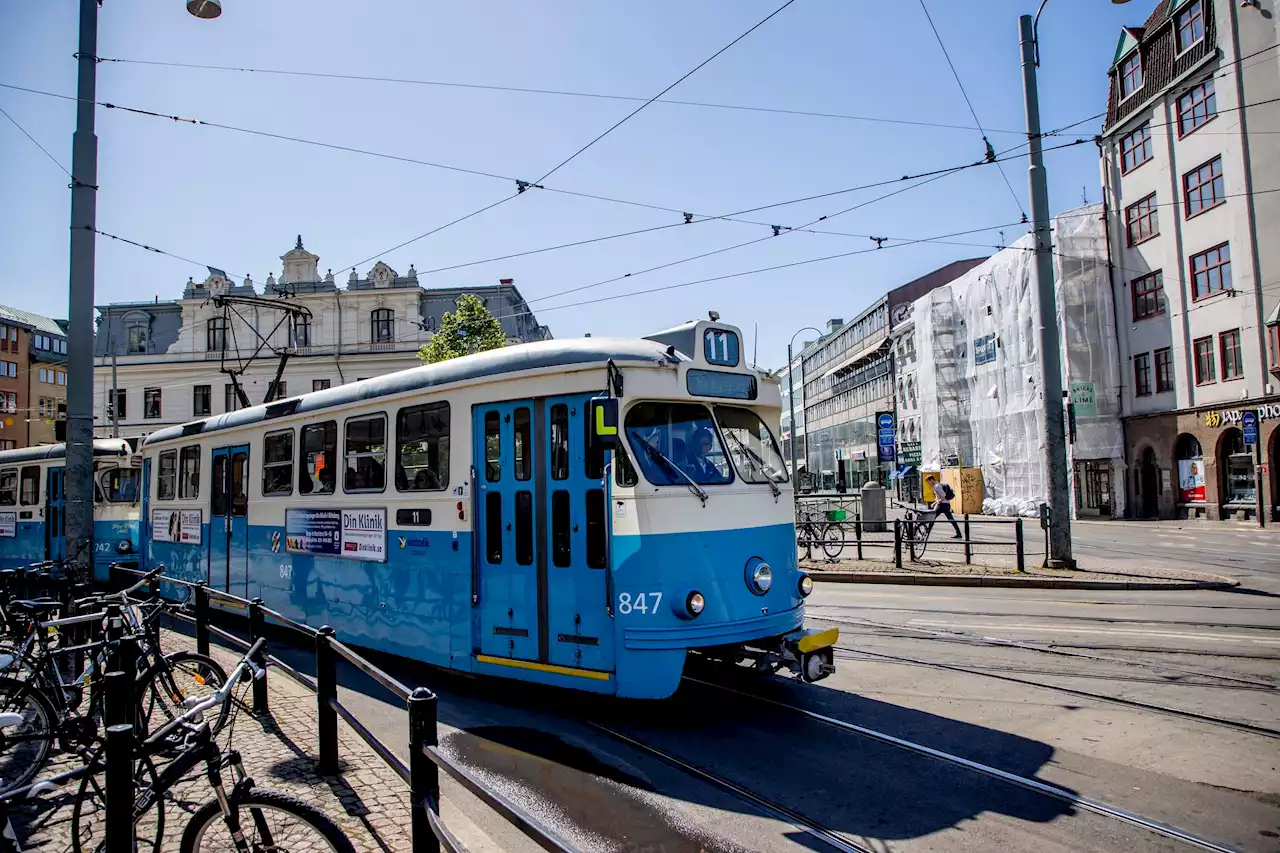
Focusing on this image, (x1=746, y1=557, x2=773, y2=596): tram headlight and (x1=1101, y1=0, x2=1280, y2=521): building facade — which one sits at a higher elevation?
(x1=1101, y1=0, x2=1280, y2=521): building facade

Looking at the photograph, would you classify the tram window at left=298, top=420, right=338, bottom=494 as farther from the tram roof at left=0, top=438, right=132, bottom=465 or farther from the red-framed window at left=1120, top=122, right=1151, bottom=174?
the red-framed window at left=1120, top=122, right=1151, bottom=174

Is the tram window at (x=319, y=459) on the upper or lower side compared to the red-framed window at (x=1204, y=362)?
lower

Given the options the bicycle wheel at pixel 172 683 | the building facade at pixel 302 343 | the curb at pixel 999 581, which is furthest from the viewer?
the building facade at pixel 302 343

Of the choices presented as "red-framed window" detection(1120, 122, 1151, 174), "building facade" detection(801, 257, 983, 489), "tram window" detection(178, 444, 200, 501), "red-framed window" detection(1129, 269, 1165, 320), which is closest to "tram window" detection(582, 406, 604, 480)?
"tram window" detection(178, 444, 200, 501)

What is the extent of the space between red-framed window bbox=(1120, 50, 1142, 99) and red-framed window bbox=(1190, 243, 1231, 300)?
8775 mm

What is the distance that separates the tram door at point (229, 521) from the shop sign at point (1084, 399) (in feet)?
112

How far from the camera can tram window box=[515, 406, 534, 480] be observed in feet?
22.9

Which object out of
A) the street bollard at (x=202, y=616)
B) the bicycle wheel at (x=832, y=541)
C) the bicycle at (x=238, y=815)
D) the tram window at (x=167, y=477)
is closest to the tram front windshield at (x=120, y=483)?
the tram window at (x=167, y=477)

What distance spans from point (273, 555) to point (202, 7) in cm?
637

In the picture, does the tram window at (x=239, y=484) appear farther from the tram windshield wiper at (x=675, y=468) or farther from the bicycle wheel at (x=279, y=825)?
the bicycle wheel at (x=279, y=825)

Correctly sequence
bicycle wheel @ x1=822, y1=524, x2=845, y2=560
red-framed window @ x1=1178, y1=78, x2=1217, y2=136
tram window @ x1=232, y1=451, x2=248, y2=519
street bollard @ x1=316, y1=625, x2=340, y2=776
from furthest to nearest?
red-framed window @ x1=1178, y1=78, x2=1217, y2=136 < bicycle wheel @ x1=822, y1=524, x2=845, y2=560 < tram window @ x1=232, y1=451, x2=248, y2=519 < street bollard @ x1=316, y1=625, x2=340, y2=776

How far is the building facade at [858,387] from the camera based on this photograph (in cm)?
6506

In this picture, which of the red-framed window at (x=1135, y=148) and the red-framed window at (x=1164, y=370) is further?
the red-framed window at (x=1135, y=148)

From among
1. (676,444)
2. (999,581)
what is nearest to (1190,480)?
(999,581)
